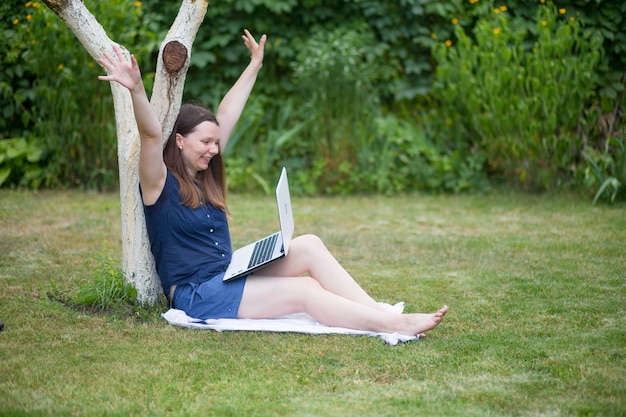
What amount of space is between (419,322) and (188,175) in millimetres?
1293

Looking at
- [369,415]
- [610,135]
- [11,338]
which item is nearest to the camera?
[369,415]

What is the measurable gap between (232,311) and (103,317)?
634 millimetres

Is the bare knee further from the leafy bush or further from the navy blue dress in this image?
the leafy bush

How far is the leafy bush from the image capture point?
695cm

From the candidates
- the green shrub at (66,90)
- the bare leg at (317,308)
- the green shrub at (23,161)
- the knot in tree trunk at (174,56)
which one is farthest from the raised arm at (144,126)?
the green shrub at (23,161)

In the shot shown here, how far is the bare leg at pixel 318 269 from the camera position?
3.86 meters

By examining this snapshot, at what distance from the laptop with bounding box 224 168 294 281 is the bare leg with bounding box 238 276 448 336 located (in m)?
0.09

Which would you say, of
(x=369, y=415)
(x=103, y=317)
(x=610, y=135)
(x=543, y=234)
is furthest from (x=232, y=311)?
(x=610, y=135)

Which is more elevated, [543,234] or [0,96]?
[0,96]

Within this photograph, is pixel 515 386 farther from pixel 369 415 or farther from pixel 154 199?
pixel 154 199

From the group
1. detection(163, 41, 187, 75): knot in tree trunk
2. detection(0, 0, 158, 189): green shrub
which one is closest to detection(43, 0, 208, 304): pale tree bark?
detection(163, 41, 187, 75): knot in tree trunk

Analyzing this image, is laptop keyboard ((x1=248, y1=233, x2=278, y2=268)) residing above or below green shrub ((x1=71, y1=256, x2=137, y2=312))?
above

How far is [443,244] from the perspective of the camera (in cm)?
568

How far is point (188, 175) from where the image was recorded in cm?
392
